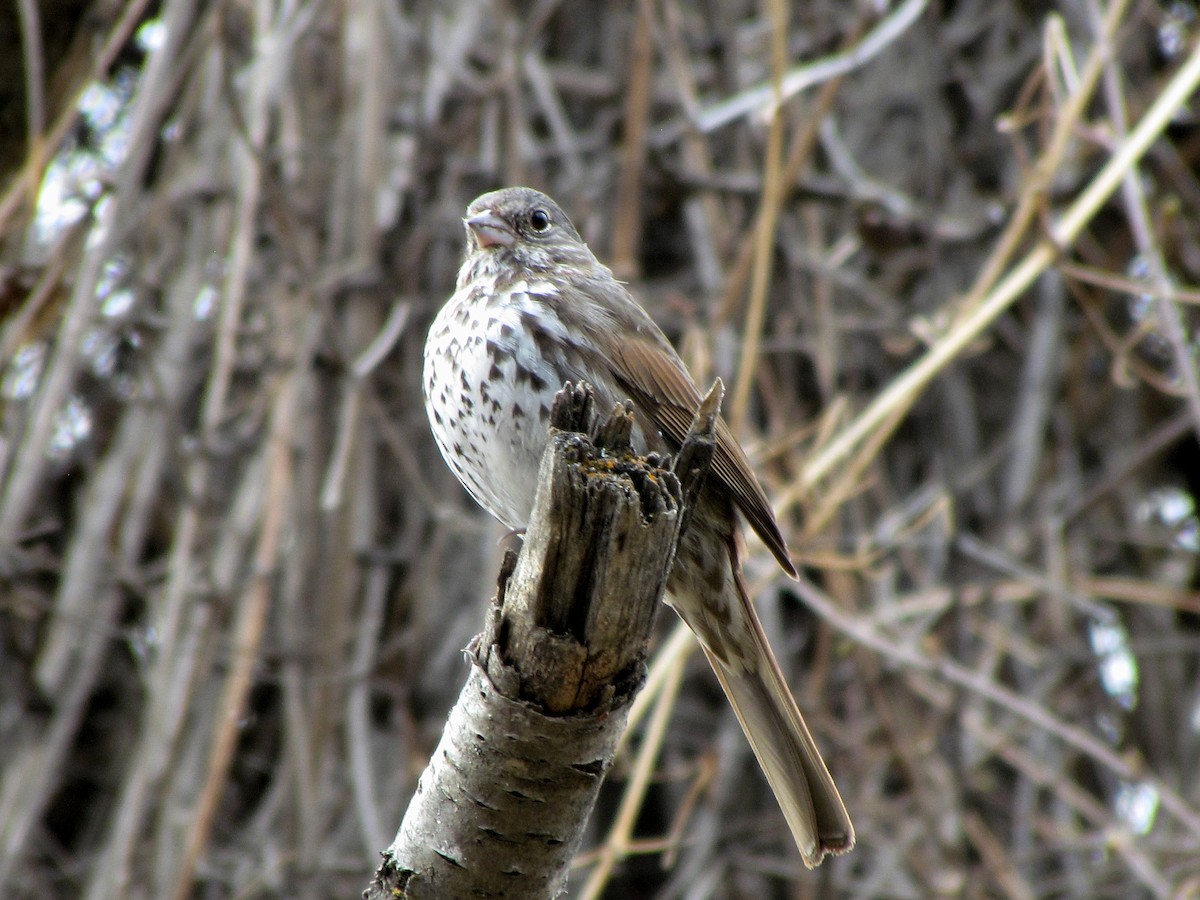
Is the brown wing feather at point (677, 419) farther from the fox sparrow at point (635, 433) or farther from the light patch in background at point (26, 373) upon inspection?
the light patch in background at point (26, 373)

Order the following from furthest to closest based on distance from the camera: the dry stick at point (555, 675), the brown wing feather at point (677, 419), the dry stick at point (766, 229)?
the dry stick at point (766, 229) < the brown wing feather at point (677, 419) < the dry stick at point (555, 675)

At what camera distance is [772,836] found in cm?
429

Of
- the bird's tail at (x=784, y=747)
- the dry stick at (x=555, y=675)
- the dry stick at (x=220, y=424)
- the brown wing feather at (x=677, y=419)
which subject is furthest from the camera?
the dry stick at (x=220, y=424)

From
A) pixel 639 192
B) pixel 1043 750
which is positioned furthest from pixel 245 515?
pixel 1043 750

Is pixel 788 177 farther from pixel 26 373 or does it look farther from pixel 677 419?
pixel 26 373

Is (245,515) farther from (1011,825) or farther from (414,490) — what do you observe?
(1011,825)

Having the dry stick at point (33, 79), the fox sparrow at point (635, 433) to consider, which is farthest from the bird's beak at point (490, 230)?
the dry stick at point (33, 79)

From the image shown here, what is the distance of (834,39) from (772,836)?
275 cm

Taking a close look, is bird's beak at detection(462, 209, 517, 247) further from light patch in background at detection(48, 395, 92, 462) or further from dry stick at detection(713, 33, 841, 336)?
light patch in background at detection(48, 395, 92, 462)

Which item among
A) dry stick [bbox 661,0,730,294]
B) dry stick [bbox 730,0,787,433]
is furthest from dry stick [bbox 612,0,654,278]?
dry stick [bbox 730,0,787,433]

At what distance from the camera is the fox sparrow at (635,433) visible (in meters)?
2.82

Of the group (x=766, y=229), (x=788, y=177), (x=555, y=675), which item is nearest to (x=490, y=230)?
(x=766, y=229)

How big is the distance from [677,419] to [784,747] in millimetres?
720

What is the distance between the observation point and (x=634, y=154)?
4.09m
